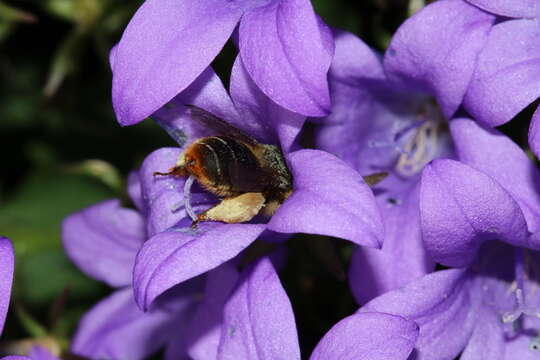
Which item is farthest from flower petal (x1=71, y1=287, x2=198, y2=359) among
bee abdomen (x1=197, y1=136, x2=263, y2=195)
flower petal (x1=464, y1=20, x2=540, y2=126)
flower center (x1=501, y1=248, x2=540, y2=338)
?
flower petal (x1=464, y1=20, x2=540, y2=126)

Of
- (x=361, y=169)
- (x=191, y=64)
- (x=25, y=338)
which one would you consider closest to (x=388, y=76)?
(x=361, y=169)

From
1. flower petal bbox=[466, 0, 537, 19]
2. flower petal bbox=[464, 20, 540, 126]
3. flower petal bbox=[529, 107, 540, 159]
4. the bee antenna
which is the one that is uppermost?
flower petal bbox=[466, 0, 537, 19]

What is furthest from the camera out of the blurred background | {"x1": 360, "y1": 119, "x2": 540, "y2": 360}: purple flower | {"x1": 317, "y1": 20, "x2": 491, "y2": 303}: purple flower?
the blurred background

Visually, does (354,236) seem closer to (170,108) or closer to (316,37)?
(316,37)

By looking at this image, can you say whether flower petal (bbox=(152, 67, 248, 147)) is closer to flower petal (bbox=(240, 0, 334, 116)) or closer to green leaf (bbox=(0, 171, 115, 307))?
flower petal (bbox=(240, 0, 334, 116))

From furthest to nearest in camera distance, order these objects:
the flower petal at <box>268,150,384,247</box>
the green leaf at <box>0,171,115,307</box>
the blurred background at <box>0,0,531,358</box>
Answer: the green leaf at <box>0,171,115,307</box>
the blurred background at <box>0,0,531,358</box>
the flower petal at <box>268,150,384,247</box>

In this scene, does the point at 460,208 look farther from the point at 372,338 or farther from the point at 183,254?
the point at 183,254

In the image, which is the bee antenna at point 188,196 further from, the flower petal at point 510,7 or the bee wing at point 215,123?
the flower petal at point 510,7
